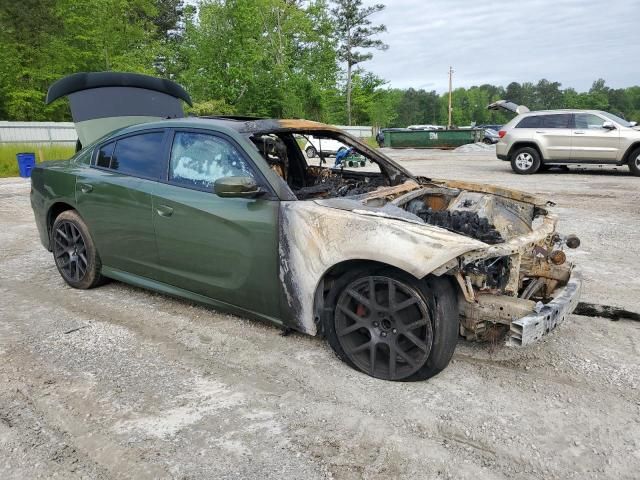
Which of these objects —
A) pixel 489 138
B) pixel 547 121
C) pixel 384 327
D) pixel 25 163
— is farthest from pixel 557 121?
Answer: pixel 489 138

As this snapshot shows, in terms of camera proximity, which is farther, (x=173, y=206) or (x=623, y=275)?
(x=623, y=275)

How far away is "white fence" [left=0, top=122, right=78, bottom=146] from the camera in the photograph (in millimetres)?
19922

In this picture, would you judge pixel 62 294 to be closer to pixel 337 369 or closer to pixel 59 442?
pixel 59 442

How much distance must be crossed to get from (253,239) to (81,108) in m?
3.98

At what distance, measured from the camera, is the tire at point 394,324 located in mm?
2713

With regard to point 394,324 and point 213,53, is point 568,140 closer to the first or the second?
point 394,324

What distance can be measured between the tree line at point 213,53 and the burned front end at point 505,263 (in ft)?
87.9

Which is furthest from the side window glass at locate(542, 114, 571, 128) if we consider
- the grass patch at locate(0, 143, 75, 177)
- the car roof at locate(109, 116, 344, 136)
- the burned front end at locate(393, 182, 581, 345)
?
the grass patch at locate(0, 143, 75, 177)

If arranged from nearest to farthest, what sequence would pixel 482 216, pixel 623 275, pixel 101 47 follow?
pixel 482 216
pixel 623 275
pixel 101 47

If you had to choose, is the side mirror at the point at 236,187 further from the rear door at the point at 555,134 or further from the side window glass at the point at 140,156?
the rear door at the point at 555,134

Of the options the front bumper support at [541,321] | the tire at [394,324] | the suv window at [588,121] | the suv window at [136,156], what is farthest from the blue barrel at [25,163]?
the front bumper support at [541,321]

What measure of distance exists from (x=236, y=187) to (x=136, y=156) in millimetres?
1399

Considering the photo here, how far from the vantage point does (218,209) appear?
336cm

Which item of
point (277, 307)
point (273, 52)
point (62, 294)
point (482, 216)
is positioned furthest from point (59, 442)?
point (273, 52)
